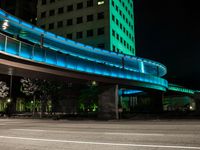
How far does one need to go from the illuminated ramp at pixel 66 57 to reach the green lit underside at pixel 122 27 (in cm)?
902

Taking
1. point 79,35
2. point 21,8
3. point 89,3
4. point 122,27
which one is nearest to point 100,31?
point 79,35

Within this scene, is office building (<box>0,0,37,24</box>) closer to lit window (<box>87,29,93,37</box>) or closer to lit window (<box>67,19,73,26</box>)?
lit window (<box>67,19,73,26</box>)

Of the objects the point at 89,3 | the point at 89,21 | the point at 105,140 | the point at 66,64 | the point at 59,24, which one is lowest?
the point at 105,140

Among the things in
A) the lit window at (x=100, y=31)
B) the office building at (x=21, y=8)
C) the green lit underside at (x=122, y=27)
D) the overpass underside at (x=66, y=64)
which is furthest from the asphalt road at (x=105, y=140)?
the office building at (x=21, y=8)

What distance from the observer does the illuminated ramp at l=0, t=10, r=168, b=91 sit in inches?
813

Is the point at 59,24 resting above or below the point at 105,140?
above

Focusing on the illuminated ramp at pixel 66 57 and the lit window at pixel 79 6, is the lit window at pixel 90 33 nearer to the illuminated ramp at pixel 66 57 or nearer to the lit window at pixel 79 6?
the lit window at pixel 79 6

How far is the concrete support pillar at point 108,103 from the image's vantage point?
3356cm

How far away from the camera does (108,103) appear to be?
34.1m

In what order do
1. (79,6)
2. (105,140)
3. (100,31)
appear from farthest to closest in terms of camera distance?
1. (79,6)
2. (100,31)
3. (105,140)

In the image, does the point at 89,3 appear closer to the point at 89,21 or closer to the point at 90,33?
the point at 89,21

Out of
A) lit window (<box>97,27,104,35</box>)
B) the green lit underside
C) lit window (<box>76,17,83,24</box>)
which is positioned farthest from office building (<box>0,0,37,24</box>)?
lit window (<box>97,27,104,35</box>)

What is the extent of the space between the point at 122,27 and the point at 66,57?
1993 inches

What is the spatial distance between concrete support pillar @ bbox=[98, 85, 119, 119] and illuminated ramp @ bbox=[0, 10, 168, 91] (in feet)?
5.10
